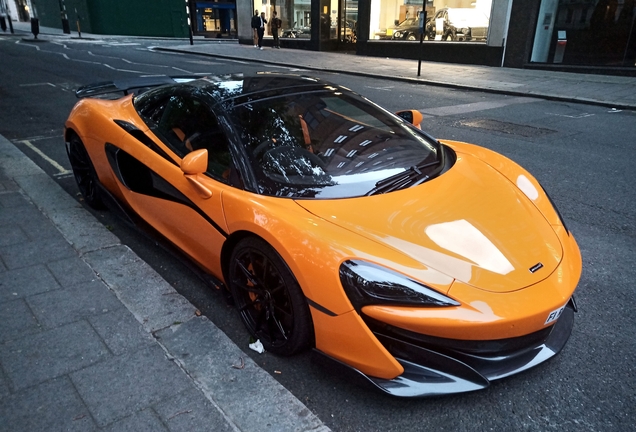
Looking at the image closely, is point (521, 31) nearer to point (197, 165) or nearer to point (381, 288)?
point (197, 165)

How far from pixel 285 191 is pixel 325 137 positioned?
612mm

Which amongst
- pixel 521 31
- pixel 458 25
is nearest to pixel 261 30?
pixel 458 25

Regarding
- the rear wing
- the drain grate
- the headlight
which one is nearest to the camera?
the headlight

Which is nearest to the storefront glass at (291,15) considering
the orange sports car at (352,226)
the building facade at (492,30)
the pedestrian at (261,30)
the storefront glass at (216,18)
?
the building facade at (492,30)

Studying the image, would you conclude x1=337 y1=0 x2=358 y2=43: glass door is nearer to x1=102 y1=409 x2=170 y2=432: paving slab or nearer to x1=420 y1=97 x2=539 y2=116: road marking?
x1=420 y1=97 x2=539 y2=116: road marking

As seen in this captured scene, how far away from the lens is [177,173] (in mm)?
2982

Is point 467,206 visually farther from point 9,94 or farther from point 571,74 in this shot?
point 571,74

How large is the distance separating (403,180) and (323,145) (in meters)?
0.54

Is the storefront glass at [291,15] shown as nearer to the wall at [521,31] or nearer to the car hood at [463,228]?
the wall at [521,31]

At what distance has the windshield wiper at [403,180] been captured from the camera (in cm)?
262

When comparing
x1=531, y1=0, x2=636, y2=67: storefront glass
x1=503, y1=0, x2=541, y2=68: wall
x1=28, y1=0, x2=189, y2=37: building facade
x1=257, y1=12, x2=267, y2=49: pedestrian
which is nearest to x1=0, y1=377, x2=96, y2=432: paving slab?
x1=531, y1=0, x2=636, y2=67: storefront glass

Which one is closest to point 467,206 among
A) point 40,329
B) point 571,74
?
point 40,329

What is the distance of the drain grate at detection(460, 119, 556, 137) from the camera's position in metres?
7.57

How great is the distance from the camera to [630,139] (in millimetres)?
7242
